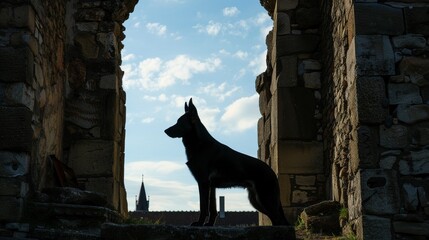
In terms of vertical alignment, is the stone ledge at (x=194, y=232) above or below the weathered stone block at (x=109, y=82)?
below

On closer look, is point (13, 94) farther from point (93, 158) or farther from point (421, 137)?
point (421, 137)

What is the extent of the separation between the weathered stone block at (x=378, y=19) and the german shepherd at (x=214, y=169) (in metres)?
1.62

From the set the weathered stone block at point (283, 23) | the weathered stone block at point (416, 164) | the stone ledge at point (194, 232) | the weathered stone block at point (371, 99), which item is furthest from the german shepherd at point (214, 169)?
the weathered stone block at point (283, 23)

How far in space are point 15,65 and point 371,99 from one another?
343 cm

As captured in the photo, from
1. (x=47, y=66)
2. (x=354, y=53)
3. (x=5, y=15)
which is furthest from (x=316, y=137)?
(x=5, y=15)

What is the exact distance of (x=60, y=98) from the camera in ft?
26.6

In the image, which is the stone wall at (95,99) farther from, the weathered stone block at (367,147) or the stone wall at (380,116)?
the weathered stone block at (367,147)

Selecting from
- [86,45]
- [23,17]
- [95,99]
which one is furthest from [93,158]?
[23,17]

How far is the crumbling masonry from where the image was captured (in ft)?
18.7

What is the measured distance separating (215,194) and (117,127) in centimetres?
315

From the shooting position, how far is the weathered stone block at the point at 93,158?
8.16 metres

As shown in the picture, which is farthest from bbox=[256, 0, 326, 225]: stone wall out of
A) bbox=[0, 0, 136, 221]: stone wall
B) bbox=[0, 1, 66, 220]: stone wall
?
bbox=[0, 1, 66, 220]: stone wall

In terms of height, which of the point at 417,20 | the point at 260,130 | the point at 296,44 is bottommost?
the point at 260,130

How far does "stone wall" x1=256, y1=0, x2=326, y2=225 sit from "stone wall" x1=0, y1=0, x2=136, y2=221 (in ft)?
6.99
